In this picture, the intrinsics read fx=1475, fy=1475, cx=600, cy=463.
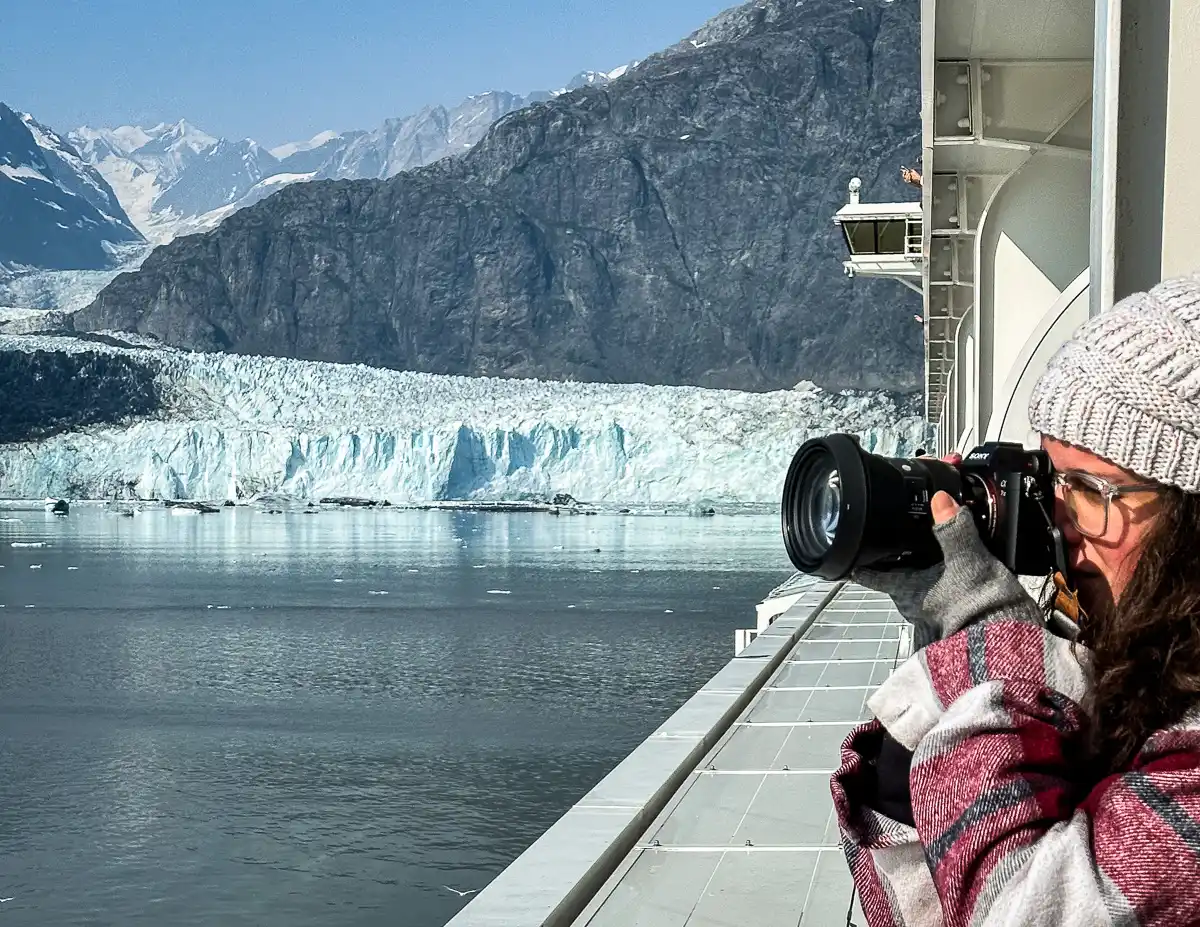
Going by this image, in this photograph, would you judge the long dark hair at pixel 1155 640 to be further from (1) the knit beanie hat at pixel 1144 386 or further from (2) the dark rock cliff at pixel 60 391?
(2) the dark rock cliff at pixel 60 391

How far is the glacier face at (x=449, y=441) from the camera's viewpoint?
44625mm

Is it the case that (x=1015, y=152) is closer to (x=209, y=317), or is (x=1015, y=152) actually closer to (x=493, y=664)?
(x=493, y=664)

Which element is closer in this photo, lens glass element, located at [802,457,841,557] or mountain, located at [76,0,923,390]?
lens glass element, located at [802,457,841,557]

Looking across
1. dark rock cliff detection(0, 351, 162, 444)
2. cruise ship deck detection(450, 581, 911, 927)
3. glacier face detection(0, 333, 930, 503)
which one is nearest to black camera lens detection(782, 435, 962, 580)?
cruise ship deck detection(450, 581, 911, 927)

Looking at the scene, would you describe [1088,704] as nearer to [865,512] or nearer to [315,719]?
[865,512]

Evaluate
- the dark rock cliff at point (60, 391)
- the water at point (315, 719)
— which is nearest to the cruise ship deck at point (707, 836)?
the water at point (315, 719)

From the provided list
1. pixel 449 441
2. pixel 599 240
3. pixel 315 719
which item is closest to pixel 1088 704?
pixel 315 719

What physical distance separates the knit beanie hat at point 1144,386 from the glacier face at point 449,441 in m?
42.9

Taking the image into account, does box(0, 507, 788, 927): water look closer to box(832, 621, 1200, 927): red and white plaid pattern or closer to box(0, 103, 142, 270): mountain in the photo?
box(832, 621, 1200, 927): red and white plaid pattern

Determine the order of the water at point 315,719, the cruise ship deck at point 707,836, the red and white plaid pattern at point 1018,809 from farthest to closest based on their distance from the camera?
the water at point 315,719 → the cruise ship deck at point 707,836 → the red and white plaid pattern at point 1018,809

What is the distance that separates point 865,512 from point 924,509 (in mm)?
40

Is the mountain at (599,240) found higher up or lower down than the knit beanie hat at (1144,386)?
higher up

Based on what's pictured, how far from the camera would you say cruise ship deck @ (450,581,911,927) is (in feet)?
8.51

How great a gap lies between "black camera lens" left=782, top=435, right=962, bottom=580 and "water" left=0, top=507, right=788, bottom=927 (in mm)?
7598
